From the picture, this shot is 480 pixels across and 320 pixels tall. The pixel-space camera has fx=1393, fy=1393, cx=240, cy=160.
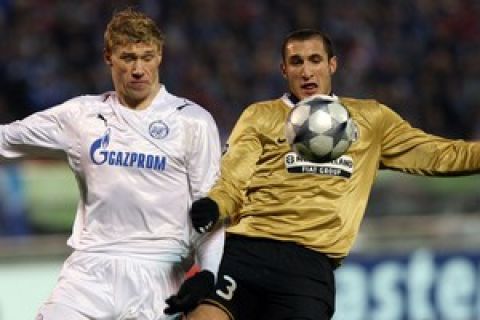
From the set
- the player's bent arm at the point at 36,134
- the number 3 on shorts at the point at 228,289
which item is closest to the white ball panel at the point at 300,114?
the number 3 on shorts at the point at 228,289

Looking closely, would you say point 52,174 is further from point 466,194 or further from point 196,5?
point 196,5

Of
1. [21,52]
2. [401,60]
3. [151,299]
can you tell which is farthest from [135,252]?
[401,60]

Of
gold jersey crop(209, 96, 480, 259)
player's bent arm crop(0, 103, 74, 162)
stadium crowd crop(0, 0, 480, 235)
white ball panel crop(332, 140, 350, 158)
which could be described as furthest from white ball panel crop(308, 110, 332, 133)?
stadium crowd crop(0, 0, 480, 235)

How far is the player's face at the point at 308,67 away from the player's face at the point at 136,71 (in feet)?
2.88

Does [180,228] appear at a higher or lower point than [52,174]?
higher

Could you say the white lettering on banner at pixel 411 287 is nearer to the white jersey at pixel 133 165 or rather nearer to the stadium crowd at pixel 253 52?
the stadium crowd at pixel 253 52

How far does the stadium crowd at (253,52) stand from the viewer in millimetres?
12602

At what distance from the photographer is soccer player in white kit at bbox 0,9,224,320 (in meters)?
5.57

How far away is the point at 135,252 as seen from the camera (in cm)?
560

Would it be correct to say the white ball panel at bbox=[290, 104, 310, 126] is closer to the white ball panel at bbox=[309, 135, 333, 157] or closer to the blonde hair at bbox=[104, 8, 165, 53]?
the white ball panel at bbox=[309, 135, 333, 157]

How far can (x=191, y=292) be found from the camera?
545 cm

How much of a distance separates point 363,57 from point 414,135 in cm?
717

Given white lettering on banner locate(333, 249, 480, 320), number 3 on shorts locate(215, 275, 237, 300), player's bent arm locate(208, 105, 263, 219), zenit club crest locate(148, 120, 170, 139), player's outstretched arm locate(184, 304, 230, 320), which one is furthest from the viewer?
white lettering on banner locate(333, 249, 480, 320)

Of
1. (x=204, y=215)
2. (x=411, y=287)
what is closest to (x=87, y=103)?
(x=204, y=215)
